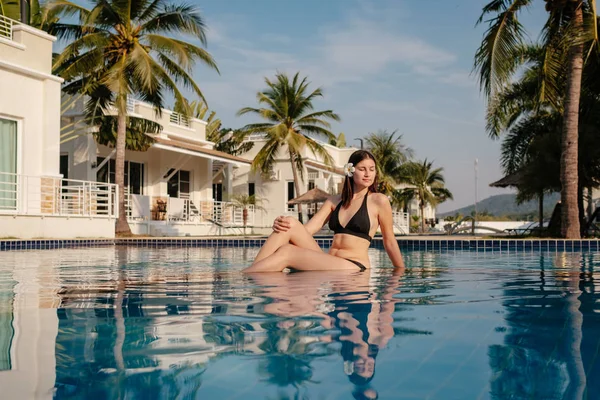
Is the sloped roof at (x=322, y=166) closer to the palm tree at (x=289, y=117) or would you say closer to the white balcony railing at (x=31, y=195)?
the palm tree at (x=289, y=117)

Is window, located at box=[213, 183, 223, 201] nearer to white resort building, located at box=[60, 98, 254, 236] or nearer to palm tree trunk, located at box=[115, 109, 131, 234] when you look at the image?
white resort building, located at box=[60, 98, 254, 236]

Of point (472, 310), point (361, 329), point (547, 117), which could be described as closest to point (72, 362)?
point (361, 329)

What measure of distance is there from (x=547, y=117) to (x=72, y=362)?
66.2 ft

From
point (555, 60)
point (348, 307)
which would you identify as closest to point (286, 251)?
point (348, 307)

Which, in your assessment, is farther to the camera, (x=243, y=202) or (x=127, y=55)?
(x=243, y=202)

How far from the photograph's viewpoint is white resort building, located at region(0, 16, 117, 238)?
48.8 feet

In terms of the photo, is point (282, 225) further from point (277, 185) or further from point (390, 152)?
point (390, 152)

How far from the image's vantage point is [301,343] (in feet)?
7.90

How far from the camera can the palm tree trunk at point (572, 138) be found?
1299 cm

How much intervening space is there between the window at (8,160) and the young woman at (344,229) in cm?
1156

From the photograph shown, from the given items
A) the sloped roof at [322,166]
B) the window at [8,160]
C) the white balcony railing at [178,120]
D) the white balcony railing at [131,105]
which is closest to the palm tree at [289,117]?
the sloped roof at [322,166]

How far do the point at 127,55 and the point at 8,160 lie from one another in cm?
575

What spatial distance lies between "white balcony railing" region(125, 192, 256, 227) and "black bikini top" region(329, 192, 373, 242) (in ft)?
51.9

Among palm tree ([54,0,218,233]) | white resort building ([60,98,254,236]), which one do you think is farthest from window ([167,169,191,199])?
palm tree ([54,0,218,233])
